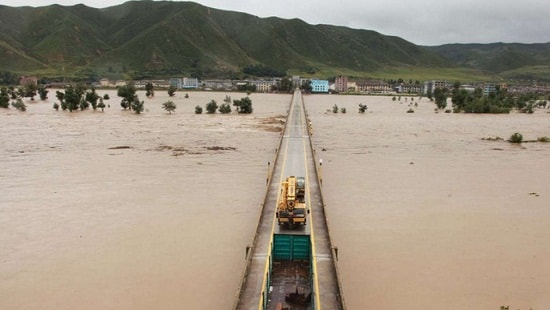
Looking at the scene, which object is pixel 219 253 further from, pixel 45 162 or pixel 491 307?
pixel 45 162

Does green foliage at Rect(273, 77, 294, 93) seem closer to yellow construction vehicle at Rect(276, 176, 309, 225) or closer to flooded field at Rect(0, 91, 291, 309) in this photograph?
flooded field at Rect(0, 91, 291, 309)

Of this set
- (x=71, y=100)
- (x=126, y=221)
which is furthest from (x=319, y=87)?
(x=126, y=221)

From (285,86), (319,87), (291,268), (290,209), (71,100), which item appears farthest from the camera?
(319,87)

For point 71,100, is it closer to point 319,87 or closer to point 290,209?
point 290,209

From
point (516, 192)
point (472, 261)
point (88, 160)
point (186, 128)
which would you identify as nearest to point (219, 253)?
point (472, 261)

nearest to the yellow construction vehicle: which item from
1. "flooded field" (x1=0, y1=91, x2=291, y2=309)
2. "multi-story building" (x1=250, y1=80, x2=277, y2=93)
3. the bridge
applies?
the bridge

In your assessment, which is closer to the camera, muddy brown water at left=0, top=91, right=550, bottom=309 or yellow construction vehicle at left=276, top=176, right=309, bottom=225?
muddy brown water at left=0, top=91, right=550, bottom=309

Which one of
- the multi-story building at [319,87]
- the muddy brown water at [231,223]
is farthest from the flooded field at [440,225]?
the multi-story building at [319,87]
